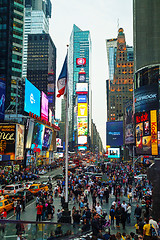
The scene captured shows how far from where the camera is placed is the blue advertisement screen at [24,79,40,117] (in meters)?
63.5

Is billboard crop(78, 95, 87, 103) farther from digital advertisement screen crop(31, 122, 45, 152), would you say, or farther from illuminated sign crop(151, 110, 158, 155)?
illuminated sign crop(151, 110, 158, 155)

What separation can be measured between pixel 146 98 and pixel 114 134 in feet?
172

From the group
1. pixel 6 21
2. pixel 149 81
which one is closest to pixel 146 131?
pixel 149 81

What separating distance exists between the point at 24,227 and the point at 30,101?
58.1 metres

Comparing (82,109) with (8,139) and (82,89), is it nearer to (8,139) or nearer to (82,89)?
(82,89)

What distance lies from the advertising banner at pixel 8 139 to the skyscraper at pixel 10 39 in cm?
4335

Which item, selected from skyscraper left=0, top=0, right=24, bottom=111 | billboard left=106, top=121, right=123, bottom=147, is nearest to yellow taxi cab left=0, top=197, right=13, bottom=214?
skyscraper left=0, top=0, right=24, bottom=111

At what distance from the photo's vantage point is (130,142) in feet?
296

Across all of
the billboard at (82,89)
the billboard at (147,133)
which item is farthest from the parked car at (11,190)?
the billboard at (82,89)

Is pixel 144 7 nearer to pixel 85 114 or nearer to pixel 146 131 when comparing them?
pixel 146 131

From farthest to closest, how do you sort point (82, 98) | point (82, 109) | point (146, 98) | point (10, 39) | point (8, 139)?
1. point (82, 98)
2. point (82, 109)
3. point (10, 39)
4. point (146, 98)
5. point (8, 139)

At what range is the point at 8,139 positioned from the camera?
51750mm

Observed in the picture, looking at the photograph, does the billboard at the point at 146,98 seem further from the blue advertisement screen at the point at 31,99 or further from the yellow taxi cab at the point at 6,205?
the yellow taxi cab at the point at 6,205

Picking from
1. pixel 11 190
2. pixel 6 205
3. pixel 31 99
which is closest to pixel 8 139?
pixel 31 99
